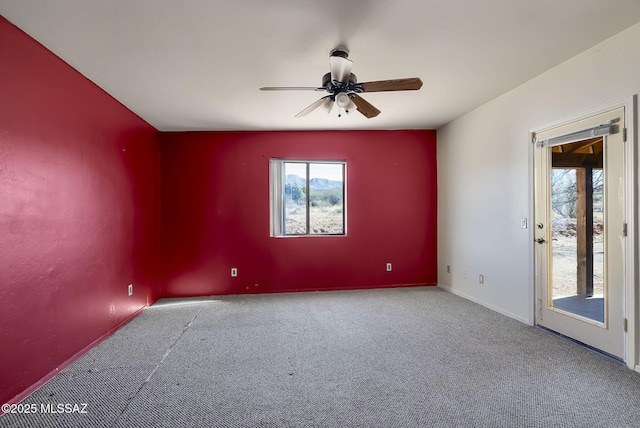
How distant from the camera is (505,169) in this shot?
3312 millimetres

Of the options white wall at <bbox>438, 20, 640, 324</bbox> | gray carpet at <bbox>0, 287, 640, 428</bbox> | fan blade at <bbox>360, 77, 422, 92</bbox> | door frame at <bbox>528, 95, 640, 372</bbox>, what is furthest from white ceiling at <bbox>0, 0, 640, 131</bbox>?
gray carpet at <bbox>0, 287, 640, 428</bbox>

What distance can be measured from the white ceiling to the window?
1.45m

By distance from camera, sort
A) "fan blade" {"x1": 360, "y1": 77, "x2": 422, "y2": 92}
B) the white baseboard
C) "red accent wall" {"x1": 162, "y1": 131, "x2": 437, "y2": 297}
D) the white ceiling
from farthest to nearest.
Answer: "red accent wall" {"x1": 162, "y1": 131, "x2": 437, "y2": 297}, the white baseboard, "fan blade" {"x1": 360, "y1": 77, "x2": 422, "y2": 92}, the white ceiling

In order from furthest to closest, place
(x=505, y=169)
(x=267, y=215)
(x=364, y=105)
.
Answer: (x=267, y=215) < (x=505, y=169) < (x=364, y=105)

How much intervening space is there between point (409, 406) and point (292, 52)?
2.54 metres

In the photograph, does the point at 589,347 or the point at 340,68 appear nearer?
the point at 340,68

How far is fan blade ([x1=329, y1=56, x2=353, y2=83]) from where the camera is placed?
6.81ft

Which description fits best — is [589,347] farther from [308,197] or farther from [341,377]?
[308,197]

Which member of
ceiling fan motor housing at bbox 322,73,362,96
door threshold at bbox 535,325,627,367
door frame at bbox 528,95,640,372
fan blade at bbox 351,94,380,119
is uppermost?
ceiling fan motor housing at bbox 322,73,362,96

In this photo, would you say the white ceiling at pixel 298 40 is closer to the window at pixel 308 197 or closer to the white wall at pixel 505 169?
the white wall at pixel 505 169

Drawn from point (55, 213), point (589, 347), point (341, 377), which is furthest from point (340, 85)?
point (589, 347)

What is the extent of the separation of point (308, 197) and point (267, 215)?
68 cm

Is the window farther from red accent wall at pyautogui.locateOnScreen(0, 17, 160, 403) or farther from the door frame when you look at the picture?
the door frame

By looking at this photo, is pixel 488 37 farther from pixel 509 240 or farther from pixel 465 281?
pixel 465 281
